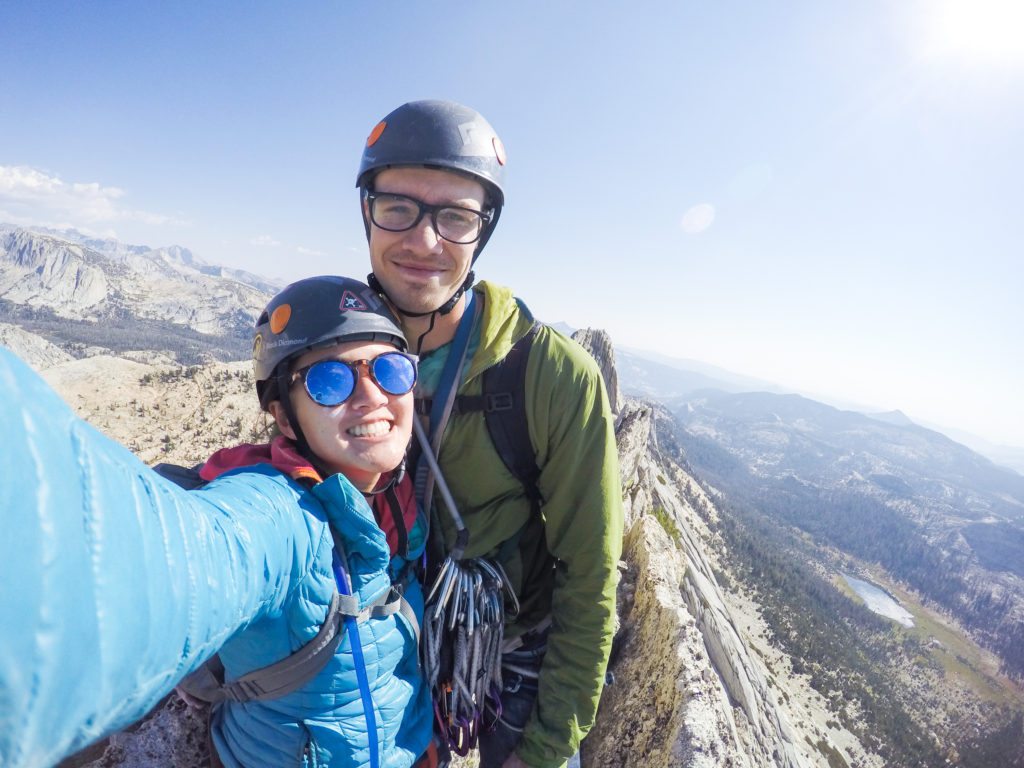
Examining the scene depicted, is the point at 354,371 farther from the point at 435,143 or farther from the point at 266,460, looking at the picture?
the point at 435,143

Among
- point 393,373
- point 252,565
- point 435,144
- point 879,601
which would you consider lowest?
point 879,601

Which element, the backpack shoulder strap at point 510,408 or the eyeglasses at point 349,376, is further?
the backpack shoulder strap at point 510,408

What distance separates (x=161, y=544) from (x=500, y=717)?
3746mm

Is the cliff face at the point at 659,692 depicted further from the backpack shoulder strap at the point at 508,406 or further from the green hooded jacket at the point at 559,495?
the backpack shoulder strap at the point at 508,406

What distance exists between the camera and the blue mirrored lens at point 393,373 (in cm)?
298

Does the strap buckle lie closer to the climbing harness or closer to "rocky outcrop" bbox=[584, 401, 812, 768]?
the climbing harness

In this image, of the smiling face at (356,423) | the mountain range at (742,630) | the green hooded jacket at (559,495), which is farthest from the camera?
the mountain range at (742,630)

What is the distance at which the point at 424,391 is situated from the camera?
142 inches

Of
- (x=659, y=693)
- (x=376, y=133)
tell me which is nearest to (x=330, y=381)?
(x=376, y=133)

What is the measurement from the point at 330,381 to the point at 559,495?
181 cm

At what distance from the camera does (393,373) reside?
3031mm

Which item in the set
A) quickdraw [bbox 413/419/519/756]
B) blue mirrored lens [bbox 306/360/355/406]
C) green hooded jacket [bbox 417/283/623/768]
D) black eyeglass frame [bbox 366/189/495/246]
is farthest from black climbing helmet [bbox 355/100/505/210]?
quickdraw [bbox 413/419/519/756]

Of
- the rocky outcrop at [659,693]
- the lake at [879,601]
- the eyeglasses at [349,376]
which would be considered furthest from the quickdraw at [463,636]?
the lake at [879,601]

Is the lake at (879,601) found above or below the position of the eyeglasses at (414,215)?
below
